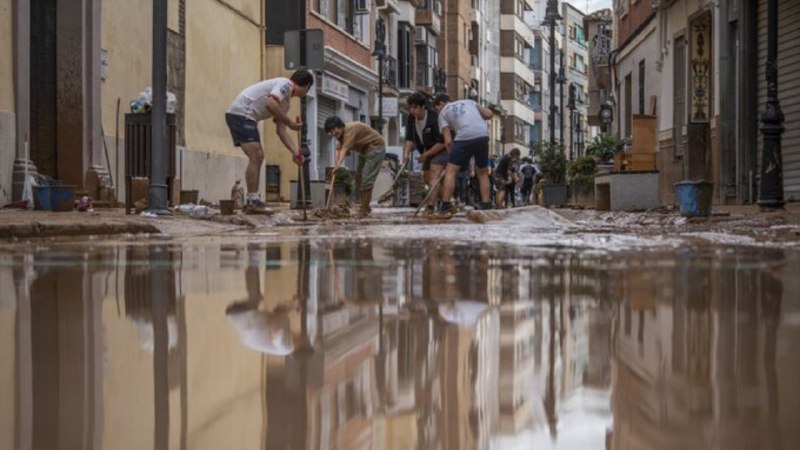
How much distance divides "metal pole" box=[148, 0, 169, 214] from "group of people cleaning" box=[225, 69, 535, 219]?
4.22 ft

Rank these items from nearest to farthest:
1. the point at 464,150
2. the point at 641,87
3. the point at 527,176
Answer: the point at 464,150, the point at 641,87, the point at 527,176

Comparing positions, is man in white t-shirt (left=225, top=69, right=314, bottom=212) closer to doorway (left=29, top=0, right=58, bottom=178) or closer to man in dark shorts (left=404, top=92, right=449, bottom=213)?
man in dark shorts (left=404, top=92, right=449, bottom=213)

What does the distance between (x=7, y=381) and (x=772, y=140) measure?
11225 millimetres

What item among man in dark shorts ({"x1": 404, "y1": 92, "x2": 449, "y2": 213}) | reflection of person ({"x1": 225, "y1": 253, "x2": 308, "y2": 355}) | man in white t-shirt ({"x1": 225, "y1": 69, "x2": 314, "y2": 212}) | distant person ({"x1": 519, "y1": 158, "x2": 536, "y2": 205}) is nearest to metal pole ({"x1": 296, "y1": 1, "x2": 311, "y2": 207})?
man in white t-shirt ({"x1": 225, "y1": 69, "x2": 314, "y2": 212})

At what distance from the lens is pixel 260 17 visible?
2567cm

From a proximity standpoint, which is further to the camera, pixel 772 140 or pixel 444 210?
pixel 444 210

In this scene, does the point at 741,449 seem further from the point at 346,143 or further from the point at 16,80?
the point at 346,143

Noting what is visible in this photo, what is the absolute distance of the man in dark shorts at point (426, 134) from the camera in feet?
49.1

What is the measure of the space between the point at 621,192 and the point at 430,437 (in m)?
16.1

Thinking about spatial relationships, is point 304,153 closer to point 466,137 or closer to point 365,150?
point 365,150

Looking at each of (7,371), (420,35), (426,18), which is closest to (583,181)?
(7,371)

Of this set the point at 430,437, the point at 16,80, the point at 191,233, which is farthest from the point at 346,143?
the point at 430,437

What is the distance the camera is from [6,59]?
12.6 m

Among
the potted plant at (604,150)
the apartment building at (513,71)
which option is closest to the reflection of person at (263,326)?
the potted plant at (604,150)
